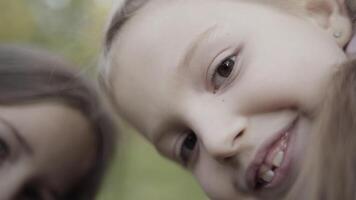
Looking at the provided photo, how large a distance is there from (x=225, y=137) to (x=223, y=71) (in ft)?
0.32

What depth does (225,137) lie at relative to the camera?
27.0 inches

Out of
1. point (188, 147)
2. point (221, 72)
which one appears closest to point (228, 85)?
point (221, 72)

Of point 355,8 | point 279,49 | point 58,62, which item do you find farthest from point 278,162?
point 58,62

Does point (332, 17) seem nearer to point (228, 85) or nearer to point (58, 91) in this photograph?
point (228, 85)

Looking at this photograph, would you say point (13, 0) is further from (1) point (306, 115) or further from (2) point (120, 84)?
(1) point (306, 115)

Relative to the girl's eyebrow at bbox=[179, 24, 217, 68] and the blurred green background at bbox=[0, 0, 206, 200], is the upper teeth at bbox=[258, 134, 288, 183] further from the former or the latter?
the blurred green background at bbox=[0, 0, 206, 200]

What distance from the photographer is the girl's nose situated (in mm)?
686

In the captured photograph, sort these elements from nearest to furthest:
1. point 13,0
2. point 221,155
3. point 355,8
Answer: point 221,155, point 355,8, point 13,0

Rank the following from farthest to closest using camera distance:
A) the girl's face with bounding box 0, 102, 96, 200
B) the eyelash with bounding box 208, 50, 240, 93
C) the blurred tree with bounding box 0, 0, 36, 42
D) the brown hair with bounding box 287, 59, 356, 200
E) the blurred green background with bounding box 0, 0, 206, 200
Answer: the blurred tree with bounding box 0, 0, 36, 42, the blurred green background with bounding box 0, 0, 206, 200, the girl's face with bounding box 0, 102, 96, 200, the eyelash with bounding box 208, 50, 240, 93, the brown hair with bounding box 287, 59, 356, 200

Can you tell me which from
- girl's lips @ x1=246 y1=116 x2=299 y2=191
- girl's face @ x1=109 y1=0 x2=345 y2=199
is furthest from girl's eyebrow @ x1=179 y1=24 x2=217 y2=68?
girl's lips @ x1=246 y1=116 x2=299 y2=191

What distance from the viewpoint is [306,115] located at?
699 mm

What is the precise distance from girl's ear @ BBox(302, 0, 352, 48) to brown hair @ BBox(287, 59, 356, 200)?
0.11 metres

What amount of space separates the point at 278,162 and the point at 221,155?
0.07m

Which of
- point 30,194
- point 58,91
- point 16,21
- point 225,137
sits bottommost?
point 16,21
